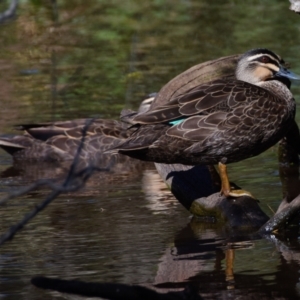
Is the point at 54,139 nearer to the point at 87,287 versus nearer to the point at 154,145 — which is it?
the point at 154,145

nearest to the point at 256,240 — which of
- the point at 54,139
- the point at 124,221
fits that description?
the point at 124,221

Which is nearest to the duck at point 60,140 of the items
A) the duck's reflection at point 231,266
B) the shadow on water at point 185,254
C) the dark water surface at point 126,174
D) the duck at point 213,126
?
the dark water surface at point 126,174

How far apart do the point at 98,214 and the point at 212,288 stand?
2254 mm

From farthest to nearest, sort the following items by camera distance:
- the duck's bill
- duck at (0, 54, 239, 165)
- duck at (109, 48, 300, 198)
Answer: duck at (0, 54, 239, 165)
the duck's bill
duck at (109, 48, 300, 198)

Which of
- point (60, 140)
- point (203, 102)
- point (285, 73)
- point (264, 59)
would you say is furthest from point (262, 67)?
point (60, 140)

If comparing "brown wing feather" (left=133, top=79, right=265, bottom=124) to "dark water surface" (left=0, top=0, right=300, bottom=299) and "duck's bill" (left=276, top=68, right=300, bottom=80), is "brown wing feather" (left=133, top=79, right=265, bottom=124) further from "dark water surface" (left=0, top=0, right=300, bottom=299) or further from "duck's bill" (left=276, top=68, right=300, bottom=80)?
"dark water surface" (left=0, top=0, right=300, bottom=299)

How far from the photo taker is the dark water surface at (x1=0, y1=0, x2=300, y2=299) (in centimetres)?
584

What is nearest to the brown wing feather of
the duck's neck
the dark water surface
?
the duck's neck

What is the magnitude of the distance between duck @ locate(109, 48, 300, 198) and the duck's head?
0.47m

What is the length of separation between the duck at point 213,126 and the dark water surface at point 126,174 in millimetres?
552

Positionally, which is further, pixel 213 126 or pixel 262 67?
pixel 262 67

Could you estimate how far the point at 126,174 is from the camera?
376 inches

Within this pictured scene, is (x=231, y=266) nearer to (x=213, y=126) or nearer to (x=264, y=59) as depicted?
(x=213, y=126)

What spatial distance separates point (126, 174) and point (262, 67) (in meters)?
2.35
